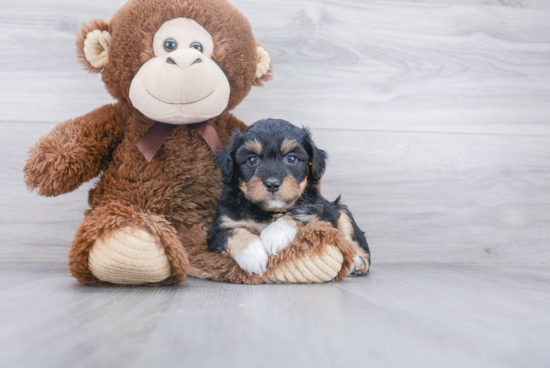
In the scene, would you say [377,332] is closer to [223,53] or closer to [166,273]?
[166,273]

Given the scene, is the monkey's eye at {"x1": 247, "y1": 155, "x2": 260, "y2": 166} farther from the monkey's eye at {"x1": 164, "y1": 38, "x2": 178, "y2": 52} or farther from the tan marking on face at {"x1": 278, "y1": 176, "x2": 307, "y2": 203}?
the monkey's eye at {"x1": 164, "y1": 38, "x2": 178, "y2": 52}

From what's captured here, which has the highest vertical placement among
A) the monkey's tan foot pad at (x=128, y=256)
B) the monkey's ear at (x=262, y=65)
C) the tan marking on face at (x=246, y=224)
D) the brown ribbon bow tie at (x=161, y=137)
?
the monkey's ear at (x=262, y=65)

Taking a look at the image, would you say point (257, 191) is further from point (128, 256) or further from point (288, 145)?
point (128, 256)

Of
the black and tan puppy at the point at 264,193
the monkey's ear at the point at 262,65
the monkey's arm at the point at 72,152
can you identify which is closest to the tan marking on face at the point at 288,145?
the black and tan puppy at the point at 264,193

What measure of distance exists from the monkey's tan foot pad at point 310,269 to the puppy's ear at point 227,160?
1.19 ft

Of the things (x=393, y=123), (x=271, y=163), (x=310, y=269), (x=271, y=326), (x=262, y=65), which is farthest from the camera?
(x=393, y=123)

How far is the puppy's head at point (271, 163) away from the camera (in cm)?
136

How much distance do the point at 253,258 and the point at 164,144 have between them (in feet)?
1.80

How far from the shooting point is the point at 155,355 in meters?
0.70

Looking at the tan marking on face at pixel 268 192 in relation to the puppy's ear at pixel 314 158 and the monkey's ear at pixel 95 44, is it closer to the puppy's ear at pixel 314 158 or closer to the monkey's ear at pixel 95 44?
the puppy's ear at pixel 314 158

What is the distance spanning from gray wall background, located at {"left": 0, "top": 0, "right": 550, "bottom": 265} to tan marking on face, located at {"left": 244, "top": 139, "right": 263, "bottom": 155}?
24.8 inches

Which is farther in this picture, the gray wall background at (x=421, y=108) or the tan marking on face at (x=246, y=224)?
the gray wall background at (x=421, y=108)

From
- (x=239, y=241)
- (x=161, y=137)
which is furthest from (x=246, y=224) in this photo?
(x=161, y=137)

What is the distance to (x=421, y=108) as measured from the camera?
7.04 ft
